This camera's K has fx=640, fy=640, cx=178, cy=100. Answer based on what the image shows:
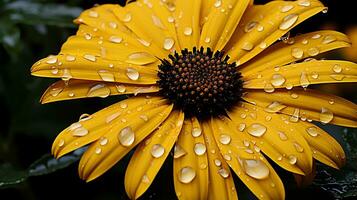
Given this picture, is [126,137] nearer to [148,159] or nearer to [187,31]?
[148,159]

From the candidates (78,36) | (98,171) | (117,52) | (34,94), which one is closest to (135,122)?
(98,171)

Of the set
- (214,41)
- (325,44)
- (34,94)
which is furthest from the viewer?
(34,94)

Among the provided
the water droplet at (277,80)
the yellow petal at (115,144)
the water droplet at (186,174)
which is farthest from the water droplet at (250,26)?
the water droplet at (186,174)

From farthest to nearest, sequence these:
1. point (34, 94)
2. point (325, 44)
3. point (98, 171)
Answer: point (34, 94), point (325, 44), point (98, 171)

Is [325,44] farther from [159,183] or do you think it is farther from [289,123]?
[159,183]

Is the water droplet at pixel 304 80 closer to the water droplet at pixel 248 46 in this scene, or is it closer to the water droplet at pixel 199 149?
the water droplet at pixel 248 46

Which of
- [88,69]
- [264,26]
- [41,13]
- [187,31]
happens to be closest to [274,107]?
[264,26]
